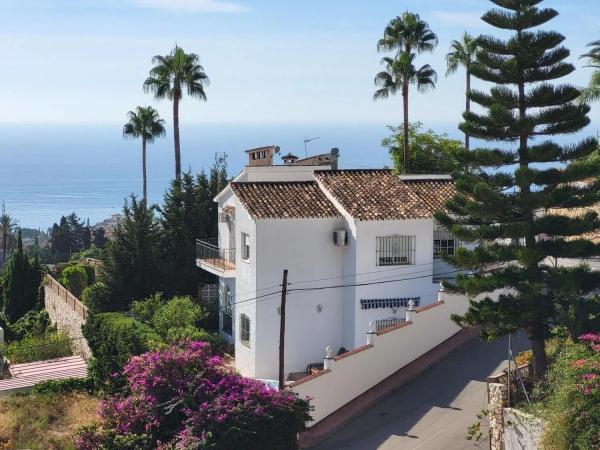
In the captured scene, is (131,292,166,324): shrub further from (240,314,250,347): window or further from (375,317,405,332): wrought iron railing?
Result: (375,317,405,332): wrought iron railing

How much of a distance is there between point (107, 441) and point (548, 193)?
41.3 ft

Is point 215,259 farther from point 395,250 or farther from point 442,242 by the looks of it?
point 442,242

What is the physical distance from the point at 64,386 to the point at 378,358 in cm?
1072

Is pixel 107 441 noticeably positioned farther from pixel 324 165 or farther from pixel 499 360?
pixel 324 165

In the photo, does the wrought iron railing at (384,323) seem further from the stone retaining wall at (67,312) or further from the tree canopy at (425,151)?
the tree canopy at (425,151)

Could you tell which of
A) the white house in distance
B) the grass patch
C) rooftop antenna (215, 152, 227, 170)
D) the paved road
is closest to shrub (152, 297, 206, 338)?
the white house in distance

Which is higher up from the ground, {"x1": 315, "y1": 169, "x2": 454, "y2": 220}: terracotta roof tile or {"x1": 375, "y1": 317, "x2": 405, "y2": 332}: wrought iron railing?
{"x1": 315, "y1": 169, "x2": 454, "y2": 220}: terracotta roof tile

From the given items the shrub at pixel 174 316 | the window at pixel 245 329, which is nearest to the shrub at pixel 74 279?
the shrub at pixel 174 316

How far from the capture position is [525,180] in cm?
2195

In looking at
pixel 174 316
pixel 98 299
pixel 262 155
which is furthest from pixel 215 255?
pixel 262 155

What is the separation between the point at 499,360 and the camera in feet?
87.5

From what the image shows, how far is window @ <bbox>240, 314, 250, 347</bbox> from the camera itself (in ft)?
99.8

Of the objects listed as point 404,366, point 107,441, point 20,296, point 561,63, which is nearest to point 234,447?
point 107,441

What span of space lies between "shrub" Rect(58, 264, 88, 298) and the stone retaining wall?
107 centimetres
